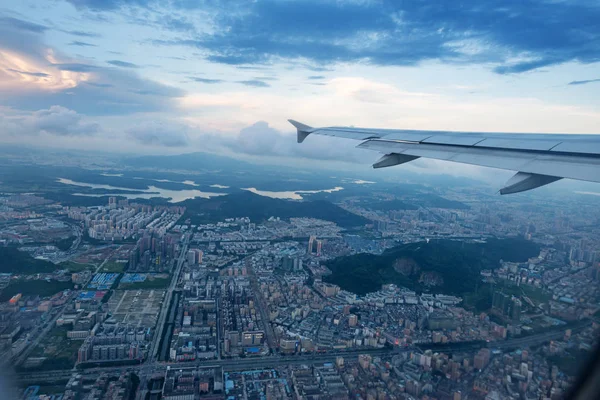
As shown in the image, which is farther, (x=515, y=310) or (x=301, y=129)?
(x=515, y=310)

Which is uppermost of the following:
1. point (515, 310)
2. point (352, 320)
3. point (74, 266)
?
point (515, 310)

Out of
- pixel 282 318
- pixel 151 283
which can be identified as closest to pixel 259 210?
pixel 151 283

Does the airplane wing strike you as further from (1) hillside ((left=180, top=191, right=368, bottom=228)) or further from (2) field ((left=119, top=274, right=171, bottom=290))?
(1) hillside ((left=180, top=191, right=368, bottom=228))

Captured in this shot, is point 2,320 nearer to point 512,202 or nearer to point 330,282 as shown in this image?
point 330,282

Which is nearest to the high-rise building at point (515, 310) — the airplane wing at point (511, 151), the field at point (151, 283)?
the airplane wing at point (511, 151)

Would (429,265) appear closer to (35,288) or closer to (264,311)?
(264,311)

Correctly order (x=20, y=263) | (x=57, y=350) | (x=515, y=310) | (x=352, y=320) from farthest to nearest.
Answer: (x=20, y=263), (x=352, y=320), (x=515, y=310), (x=57, y=350)

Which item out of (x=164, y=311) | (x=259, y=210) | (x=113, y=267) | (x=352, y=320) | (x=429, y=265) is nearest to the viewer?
(x=352, y=320)

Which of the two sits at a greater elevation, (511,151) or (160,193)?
(511,151)

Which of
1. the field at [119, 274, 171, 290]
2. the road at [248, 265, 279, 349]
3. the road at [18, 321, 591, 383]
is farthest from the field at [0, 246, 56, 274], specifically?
the road at [18, 321, 591, 383]
